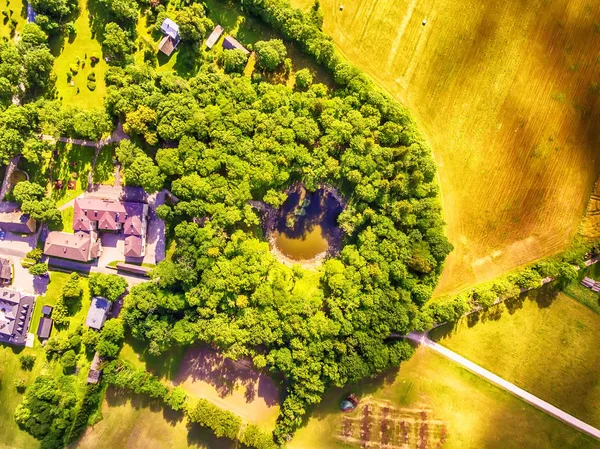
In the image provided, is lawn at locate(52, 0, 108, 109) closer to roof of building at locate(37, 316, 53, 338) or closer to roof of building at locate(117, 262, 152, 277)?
roof of building at locate(117, 262, 152, 277)

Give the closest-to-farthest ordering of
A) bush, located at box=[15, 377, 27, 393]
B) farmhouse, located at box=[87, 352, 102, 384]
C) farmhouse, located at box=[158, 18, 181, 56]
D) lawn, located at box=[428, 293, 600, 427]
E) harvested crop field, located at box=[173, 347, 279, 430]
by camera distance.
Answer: farmhouse, located at box=[87, 352, 102, 384] < lawn, located at box=[428, 293, 600, 427] < bush, located at box=[15, 377, 27, 393] < farmhouse, located at box=[158, 18, 181, 56] < harvested crop field, located at box=[173, 347, 279, 430]

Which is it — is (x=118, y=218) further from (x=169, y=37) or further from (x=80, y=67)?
(x=169, y=37)

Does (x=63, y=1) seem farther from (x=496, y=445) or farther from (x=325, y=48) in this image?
(x=496, y=445)

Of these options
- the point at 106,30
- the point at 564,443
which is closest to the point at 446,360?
the point at 564,443

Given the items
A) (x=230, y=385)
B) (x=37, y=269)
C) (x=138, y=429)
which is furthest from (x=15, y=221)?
(x=230, y=385)

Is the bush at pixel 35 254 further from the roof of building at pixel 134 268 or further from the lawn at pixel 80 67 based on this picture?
the lawn at pixel 80 67

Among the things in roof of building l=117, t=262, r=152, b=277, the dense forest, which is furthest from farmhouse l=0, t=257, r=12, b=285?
roof of building l=117, t=262, r=152, b=277

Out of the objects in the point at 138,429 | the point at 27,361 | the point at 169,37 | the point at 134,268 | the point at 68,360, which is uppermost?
the point at 169,37
